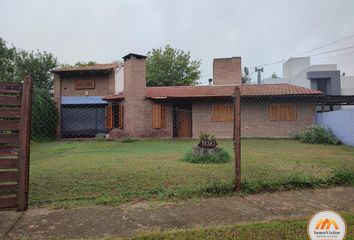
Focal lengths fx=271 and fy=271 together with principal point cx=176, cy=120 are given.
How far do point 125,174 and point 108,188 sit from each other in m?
1.25

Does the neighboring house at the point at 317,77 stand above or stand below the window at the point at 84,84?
above

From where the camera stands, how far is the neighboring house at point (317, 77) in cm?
2659

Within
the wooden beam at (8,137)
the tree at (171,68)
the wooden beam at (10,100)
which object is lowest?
the wooden beam at (8,137)

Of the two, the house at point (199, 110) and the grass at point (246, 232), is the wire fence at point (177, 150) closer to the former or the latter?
the house at point (199, 110)

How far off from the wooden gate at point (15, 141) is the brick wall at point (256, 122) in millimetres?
15224

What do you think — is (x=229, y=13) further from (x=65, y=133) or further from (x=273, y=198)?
(x=65, y=133)

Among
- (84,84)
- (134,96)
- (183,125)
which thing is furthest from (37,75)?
(183,125)

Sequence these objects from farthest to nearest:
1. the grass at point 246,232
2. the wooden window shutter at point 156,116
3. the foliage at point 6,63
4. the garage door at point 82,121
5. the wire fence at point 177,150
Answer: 1. the foliage at point 6,63
2. the garage door at point 82,121
3. the wooden window shutter at point 156,116
4. the wire fence at point 177,150
5. the grass at point 246,232

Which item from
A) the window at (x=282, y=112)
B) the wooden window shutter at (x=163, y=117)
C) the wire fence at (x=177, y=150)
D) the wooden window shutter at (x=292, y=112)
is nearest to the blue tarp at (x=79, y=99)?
the wire fence at (x=177, y=150)

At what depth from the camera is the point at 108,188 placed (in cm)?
506

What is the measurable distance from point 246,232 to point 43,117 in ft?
62.5

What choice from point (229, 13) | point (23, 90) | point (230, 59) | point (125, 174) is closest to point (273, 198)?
point (125, 174)

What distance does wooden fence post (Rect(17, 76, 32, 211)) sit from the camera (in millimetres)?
3854

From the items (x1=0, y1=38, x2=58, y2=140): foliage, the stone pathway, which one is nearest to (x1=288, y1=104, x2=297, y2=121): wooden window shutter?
the stone pathway
